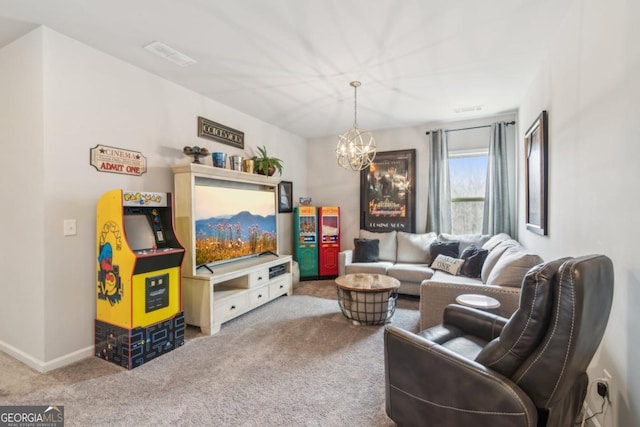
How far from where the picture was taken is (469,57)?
296 cm

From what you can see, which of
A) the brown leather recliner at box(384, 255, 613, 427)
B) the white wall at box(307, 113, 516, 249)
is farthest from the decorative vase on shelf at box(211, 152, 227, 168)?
the brown leather recliner at box(384, 255, 613, 427)

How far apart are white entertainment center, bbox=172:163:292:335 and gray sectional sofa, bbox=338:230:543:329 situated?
5.30ft

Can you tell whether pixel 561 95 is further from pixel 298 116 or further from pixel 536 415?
pixel 298 116

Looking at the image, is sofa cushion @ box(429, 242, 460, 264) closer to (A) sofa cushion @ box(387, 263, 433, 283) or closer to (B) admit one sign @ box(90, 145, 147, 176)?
(A) sofa cushion @ box(387, 263, 433, 283)

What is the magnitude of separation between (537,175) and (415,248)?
220 centimetres

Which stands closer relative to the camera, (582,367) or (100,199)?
(582,367)

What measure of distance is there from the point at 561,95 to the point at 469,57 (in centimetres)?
94

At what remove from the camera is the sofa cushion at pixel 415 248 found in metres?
4.81

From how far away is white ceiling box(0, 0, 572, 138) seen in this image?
2.21 meters

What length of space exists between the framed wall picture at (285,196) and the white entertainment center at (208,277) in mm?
1450

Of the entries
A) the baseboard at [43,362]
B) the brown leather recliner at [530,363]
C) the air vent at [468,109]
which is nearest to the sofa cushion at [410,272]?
the air vent at [468,109]

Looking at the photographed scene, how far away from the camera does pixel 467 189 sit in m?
5.07

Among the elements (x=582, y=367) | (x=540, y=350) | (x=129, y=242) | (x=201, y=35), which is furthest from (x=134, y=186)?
(x=582, y=367)

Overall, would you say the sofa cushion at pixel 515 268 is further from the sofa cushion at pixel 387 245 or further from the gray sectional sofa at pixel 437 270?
the sofa cushion at pixel 387 245
